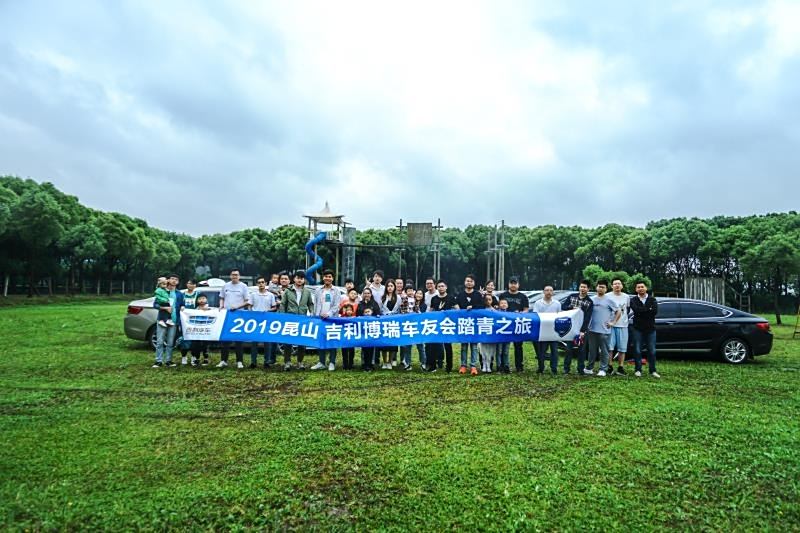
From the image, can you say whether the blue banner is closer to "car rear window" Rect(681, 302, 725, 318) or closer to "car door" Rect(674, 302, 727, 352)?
"car door" Rect(674, 302, 727, 352)

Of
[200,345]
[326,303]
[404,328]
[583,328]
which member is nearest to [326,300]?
[326,303]

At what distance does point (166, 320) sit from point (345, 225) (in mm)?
20413

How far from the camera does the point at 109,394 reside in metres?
6.31

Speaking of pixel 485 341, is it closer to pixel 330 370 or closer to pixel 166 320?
pixel 330 370

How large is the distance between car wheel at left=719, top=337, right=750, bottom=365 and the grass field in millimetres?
2588

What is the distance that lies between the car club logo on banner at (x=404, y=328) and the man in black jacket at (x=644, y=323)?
92cm

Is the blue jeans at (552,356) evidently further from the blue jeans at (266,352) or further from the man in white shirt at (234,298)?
the man in white shirt at (234,298)

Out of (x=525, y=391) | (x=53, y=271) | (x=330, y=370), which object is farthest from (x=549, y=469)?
(x=53, y=271)

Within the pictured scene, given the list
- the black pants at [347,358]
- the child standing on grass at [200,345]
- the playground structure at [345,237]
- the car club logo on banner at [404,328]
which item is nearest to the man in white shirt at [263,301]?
the car club logo on banner at [404,328]

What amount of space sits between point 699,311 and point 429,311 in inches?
236

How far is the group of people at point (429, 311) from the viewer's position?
8.19m

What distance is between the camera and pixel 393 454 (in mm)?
4246

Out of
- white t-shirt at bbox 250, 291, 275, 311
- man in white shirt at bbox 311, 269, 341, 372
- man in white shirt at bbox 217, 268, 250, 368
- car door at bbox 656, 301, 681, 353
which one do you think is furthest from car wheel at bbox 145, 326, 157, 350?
car door at bbox 656, 301, 681, 353

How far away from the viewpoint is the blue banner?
332 inches
